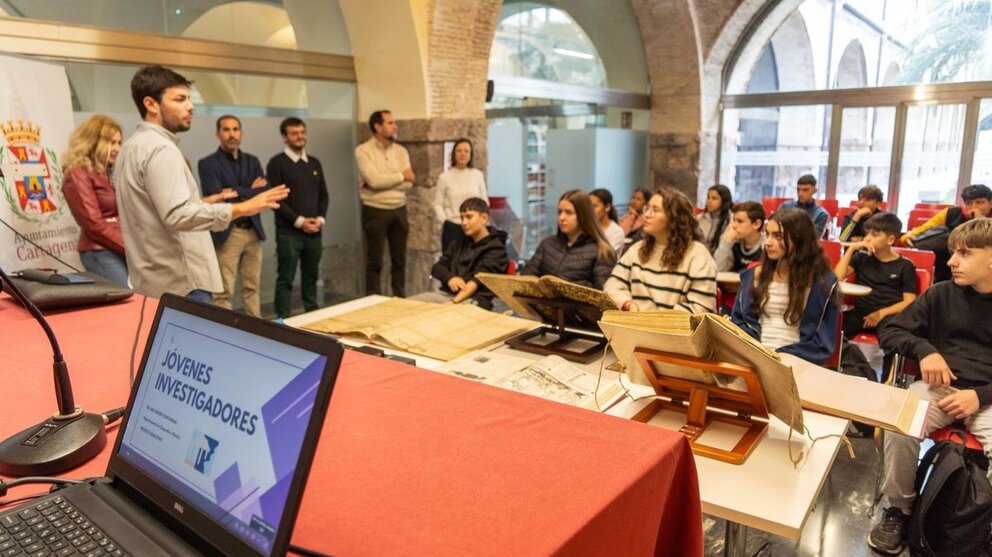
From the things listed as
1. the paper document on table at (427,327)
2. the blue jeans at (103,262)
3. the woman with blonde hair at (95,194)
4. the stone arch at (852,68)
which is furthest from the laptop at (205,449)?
the stone arch at (852,68)

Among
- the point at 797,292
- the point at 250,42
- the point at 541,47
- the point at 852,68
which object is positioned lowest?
the point at 797,292

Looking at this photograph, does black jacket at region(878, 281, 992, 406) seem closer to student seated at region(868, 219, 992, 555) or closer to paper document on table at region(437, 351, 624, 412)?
student seated at region(868, 219, 992, 555)

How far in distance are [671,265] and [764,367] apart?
1714 millimetres

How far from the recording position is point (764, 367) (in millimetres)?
1683

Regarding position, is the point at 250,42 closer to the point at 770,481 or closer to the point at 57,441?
the point at 57,441

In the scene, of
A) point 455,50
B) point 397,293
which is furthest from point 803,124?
point 397,293

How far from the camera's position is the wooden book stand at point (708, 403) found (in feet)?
5.64

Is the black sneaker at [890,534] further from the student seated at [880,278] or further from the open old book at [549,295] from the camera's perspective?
the student seated at [880,278]

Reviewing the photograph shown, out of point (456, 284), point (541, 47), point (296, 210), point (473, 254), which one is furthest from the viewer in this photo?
point (541, 47)

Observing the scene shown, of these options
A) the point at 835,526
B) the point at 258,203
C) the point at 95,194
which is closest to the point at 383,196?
the point at 95,194

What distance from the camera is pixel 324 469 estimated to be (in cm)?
116

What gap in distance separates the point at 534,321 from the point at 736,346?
1.31 meters

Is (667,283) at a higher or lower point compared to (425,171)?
lower

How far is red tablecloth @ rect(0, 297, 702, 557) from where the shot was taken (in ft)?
3.23
